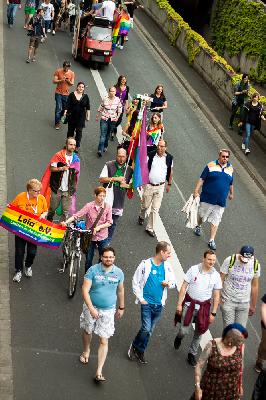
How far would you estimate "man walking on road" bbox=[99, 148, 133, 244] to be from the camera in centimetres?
1420

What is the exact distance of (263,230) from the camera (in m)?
17.8

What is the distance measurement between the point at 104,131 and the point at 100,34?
9540 mm

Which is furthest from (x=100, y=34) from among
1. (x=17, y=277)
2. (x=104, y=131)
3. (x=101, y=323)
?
(x=101, y=323)

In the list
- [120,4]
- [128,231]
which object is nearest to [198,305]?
[128,231]

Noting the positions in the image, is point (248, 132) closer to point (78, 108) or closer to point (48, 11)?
point (78, 108)

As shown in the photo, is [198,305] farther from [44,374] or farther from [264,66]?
[264,66]

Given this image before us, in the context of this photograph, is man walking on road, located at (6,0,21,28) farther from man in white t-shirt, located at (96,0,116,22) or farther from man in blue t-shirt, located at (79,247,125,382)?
man in blue t-shirt, located at (79,247,125,382)

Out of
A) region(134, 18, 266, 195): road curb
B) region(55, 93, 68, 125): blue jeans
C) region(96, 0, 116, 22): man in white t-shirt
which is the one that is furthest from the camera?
region(96, 0, 116, 22): man in white t-shirt

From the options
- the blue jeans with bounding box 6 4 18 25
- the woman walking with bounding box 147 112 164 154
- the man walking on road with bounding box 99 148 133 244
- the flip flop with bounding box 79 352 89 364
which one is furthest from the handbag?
the blue jeans with bounding box 6 4 18 25

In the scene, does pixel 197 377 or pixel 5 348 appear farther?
pixel 5 348

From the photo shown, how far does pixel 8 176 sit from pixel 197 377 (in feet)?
28.7

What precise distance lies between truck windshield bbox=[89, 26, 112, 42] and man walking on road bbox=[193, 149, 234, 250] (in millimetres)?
13095

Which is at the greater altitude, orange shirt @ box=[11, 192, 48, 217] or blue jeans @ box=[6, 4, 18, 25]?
orange shirt @ box=[11, 192, 48, 217]

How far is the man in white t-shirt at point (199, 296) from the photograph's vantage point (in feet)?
37.4
